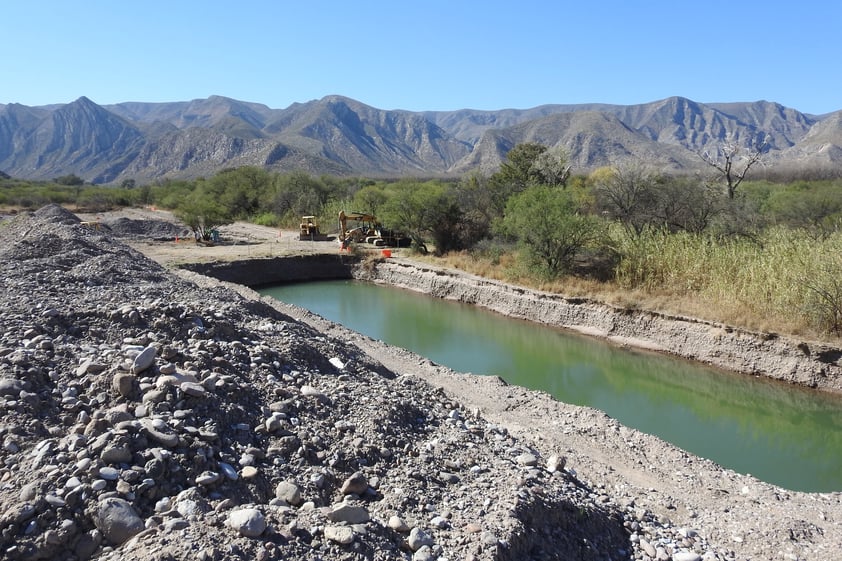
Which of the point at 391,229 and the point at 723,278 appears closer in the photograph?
Answer: the point at 723,278

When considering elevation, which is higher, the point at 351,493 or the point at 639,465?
the point at 351,493

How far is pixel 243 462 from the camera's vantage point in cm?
454

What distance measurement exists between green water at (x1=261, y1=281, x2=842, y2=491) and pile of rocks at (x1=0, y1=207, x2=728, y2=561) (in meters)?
5.06

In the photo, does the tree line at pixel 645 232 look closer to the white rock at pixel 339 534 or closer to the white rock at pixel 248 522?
the white rock at pixel 339 534

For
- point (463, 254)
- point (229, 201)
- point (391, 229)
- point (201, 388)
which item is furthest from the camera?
point (229, 201)

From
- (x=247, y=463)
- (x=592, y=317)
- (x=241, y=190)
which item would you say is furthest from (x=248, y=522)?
(x=241, y=190)

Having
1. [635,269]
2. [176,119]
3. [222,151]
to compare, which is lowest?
[635,269]

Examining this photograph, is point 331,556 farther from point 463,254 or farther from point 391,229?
point 391,229

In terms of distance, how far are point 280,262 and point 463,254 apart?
8177 mm

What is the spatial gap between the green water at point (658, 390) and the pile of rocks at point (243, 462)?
5059mm

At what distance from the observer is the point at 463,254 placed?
25.2 m

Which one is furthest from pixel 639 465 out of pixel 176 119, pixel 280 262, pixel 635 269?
pixel 176 119

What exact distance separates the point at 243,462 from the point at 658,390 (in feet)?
35.3

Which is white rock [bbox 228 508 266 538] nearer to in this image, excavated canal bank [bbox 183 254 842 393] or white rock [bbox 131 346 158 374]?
white rock [bbox 131 346 158 374]
